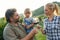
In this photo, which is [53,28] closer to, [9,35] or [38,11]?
[9,35]

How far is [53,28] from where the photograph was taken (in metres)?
4.73

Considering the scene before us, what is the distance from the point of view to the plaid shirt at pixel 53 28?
4719mm

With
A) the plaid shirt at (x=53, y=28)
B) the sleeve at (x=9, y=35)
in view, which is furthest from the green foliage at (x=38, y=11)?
the sleeve at (x=9, y=35)

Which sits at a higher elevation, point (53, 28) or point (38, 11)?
point (38, 11)

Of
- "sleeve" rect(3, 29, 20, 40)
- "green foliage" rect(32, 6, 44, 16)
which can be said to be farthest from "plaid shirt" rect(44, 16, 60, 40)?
"green foliage" rect(32, 6, 44, 16)

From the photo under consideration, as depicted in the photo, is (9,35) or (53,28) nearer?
(9,35)

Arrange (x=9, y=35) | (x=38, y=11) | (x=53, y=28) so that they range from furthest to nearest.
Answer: (x=38, y=11)
(x=53, y=28)
(x=9, y=35)

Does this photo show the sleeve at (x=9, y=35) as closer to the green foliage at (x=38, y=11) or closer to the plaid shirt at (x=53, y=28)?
the plaid shirt at (x=53, y=28)

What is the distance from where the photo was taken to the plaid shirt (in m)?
4.72

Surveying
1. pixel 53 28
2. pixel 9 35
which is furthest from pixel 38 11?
pixel 9 35

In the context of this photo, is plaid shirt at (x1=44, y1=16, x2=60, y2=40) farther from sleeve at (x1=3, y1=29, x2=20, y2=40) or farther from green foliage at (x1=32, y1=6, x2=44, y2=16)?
green foliage at (x1=32, y1=6, x2=44, y2=16)

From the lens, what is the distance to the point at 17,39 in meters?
4.24

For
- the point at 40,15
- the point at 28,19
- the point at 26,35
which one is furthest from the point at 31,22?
the point at 40,15

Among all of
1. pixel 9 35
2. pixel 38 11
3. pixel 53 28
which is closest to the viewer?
pixel 9 35
